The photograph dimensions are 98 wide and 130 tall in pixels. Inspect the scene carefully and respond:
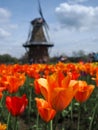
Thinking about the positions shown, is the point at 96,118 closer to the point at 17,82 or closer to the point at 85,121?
the point at 85,121

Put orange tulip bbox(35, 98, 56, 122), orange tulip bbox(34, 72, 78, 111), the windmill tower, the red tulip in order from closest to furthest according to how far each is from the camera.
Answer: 1. orange tulip bbox(34, 72, 78, 111)
2. orange tulip bbox(35, 98, 56, 122)
3. the red tulip
4. the windmill tower

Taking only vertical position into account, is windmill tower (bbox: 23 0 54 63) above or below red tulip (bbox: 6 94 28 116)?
above

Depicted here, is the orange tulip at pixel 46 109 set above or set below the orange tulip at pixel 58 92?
below

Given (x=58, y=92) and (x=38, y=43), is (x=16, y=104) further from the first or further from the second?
(x=38, y=43)

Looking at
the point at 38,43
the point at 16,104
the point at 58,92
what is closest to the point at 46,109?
the point at 58,92

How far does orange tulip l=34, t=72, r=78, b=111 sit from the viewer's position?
227 cm

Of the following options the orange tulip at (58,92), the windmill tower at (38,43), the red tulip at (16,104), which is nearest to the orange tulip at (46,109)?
the orange tulip at (58,92)

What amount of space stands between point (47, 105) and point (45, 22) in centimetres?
5252

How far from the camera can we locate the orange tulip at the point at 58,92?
2268mm

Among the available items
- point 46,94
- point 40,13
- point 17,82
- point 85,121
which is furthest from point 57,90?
point 40,13

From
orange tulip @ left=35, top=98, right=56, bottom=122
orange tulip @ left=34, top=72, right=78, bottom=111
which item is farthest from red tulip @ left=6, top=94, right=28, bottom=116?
orange tulip @ left=34, top=72, right=78, bottom=111

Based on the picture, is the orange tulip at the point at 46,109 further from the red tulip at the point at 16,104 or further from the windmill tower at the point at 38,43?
the windmill tower at the point at 38,43

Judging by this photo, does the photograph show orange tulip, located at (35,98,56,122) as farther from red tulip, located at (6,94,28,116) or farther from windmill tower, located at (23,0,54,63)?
windmill tower, located at (23,0,54,63)

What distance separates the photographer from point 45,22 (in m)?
54.6
